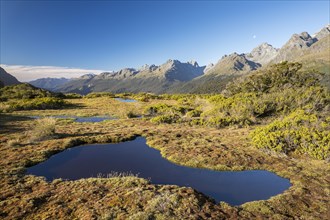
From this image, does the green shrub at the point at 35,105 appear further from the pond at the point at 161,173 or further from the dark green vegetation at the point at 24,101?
the pond at the point at 161,173

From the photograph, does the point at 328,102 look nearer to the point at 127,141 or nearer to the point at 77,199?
the point at 127,141

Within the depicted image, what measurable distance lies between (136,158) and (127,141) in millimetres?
5842

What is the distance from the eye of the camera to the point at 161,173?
16.7 metres

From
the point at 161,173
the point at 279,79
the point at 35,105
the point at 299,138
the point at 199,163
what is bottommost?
the point at 161,173

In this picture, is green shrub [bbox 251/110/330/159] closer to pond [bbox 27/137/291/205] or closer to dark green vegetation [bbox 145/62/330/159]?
dark green vegetation [bbox 145/62/330/159]

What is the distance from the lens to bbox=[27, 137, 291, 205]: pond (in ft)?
46.8

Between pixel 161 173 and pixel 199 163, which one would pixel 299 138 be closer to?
pixel 199 163

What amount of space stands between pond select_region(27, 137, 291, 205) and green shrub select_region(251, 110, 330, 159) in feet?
15.7

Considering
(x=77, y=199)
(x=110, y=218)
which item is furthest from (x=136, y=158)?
(x=110, y=218)

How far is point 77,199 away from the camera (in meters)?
12.4

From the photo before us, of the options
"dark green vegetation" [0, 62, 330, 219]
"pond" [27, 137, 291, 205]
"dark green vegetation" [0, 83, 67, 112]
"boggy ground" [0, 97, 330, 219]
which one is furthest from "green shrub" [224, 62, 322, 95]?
"dark green vegetation" [0, 83, 67, 112]

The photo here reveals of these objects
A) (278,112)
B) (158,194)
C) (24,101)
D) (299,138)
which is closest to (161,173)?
(158,194)

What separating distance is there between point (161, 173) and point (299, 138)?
13.2 m

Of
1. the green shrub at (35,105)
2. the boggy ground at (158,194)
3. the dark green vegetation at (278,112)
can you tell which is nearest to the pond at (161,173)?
the boggy ground at (158,194)
